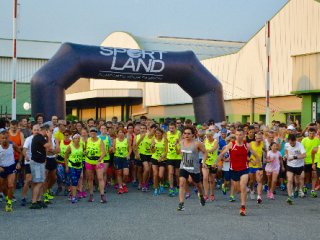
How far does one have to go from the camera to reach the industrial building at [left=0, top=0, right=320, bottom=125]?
93.5 ft

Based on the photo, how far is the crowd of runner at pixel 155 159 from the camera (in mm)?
12391

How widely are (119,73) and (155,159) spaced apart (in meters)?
7.54

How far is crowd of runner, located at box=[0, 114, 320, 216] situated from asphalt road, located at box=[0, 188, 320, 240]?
0.42 meters

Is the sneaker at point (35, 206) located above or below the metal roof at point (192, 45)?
below

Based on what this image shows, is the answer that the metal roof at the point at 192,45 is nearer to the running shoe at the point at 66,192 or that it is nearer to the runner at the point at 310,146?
the runner at the point at 310,146

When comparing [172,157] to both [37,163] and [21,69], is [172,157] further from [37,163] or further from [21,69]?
[21,69]

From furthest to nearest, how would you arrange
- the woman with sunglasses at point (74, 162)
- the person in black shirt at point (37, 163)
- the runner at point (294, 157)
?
the runner at point (294, 157) < the woman with sunglasses at point (74, 162) < the person in black shirt at point (37, 163)

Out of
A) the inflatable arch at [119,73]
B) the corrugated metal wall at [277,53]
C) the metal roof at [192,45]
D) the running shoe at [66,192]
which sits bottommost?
the running shoe at [66,192]

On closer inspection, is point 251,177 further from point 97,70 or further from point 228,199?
point 97,70

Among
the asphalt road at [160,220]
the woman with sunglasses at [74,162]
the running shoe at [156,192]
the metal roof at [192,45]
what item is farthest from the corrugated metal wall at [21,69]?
the woman with sunglasses at [74,162]

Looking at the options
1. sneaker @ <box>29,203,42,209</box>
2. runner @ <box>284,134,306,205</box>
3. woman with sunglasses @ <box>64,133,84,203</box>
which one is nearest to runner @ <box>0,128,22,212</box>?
sneaker @ <box>29,203,42,209</box>

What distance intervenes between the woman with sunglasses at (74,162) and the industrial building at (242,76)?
16597 mm

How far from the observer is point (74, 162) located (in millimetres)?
13477

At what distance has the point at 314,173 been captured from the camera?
15414mm
